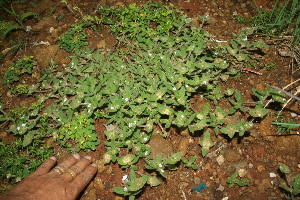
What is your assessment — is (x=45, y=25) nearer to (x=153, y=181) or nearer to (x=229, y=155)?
(x=153, y=181)

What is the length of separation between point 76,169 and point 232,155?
6.69 feet

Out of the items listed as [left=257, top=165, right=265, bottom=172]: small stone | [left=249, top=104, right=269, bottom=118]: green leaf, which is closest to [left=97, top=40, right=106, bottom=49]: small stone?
[left=249, top=104, right=269, bottom=118]: green leaf

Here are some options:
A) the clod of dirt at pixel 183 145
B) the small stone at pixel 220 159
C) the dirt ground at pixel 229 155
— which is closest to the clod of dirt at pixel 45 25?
the dirt ground at pixel 229 155

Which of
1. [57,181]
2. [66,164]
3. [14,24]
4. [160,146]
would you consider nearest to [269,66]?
[160,146]

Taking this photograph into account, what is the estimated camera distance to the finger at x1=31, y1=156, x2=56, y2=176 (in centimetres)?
288

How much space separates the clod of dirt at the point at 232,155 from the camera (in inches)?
115

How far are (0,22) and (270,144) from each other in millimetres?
5021

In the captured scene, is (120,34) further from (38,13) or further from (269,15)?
(269,15)

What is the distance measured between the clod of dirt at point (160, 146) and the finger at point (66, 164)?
3.40 feet

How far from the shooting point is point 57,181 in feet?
9.09

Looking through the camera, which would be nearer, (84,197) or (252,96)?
(84,197)

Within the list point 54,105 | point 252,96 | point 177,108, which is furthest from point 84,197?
point 252,96

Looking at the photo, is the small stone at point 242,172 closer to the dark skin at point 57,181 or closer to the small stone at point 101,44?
the dark skin at point 57,181

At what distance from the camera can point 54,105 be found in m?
3.28
